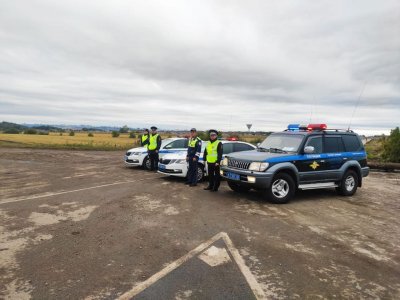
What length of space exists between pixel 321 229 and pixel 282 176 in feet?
7.64

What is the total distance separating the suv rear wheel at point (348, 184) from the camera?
1012 centimetres

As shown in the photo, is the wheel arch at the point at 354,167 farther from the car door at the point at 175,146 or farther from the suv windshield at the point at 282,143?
the car door at the point at 175,146

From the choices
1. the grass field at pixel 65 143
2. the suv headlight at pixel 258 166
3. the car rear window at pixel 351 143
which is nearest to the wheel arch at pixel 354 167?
the car rear window at pixel 351 143

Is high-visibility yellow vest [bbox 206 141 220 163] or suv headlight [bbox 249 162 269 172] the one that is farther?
high-visibility yellow vest [bbox 206 141 220 163]

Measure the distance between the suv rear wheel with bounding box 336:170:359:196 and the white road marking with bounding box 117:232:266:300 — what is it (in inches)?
222

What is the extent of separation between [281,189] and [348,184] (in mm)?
2827

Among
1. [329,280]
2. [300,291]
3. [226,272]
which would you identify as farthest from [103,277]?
[329,280]

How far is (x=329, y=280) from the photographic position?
4.27 metres

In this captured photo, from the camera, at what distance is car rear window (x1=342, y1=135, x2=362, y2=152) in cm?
1034

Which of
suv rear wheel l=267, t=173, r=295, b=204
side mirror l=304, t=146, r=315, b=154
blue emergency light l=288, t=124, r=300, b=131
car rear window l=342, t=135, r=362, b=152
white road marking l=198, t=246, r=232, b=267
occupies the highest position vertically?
blue emergency light l=288, t=124, r=300, b=131

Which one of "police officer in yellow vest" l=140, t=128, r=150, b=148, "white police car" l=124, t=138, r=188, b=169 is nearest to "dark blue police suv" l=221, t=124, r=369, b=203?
"white police car" l=124, t=138, r=188, b=169

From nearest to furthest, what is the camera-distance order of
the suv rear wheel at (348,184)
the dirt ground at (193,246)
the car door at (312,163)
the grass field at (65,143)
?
the dirt ground at (193,246), the car door at (312,163), the suv rear wheel at (348,184), the grass field at (65,143)

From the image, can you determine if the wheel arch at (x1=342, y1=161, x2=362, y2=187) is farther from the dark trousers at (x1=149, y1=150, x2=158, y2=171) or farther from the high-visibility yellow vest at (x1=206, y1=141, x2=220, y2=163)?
the dark trousers at (x1=149, y1=150, x2=158, y2=171)

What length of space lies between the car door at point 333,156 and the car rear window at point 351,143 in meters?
0.25
